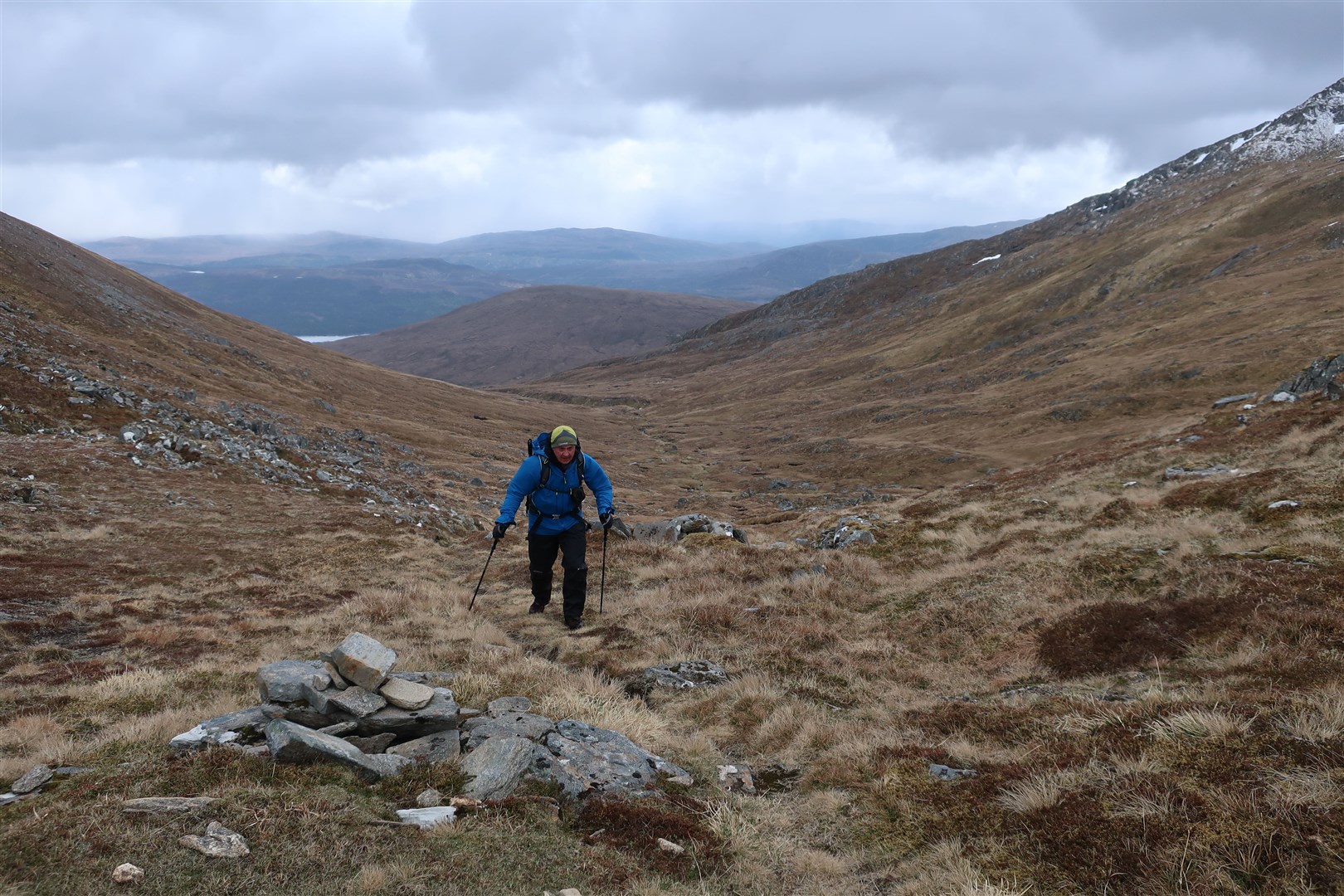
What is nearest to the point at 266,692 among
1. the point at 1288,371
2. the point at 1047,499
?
the point at 1047,499

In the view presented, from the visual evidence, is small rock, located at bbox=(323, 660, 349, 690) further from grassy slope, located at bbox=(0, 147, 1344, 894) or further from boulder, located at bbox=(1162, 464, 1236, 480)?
boulder, located at bbox=(1162, 464, 1236, 480)

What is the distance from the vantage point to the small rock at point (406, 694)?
306 inches

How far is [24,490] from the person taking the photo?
76.1 feet

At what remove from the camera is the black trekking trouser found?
1357 cm

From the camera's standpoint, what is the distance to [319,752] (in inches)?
259

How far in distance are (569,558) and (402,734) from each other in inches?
239

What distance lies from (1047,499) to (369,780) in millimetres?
21529

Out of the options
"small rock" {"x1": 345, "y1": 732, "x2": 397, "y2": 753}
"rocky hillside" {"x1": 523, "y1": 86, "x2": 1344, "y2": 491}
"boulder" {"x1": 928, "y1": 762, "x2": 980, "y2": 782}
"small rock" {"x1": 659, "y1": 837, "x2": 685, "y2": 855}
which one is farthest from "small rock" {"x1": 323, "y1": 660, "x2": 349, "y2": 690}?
"rocky hillside" {"x1": 523, "y1": 86, "x2": 1344, "y2": 491}

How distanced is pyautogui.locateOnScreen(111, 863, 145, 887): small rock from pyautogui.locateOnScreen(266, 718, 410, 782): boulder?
1.73 meters

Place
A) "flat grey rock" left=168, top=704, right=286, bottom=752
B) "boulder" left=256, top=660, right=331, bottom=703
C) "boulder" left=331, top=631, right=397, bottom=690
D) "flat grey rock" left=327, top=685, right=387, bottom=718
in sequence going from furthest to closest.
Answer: "boulder" left=331, top=631, right=397, bottom=690
"boulder" left=256, top=660, right=331, bottom=703
"flat grey rock" left=327, top=685, right=387, bottom=718
"flat grey rock" left=168, top=704, right=286, bottom=752

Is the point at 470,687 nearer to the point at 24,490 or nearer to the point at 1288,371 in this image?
the point at 24,490

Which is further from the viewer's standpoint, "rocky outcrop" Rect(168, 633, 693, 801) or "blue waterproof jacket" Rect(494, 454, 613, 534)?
"blue waterproof jacket" Rect(494, 454, 613, 534)

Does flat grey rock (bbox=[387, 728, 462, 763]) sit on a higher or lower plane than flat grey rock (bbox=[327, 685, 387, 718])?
lower

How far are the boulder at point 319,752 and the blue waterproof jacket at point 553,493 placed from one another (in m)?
6.48
